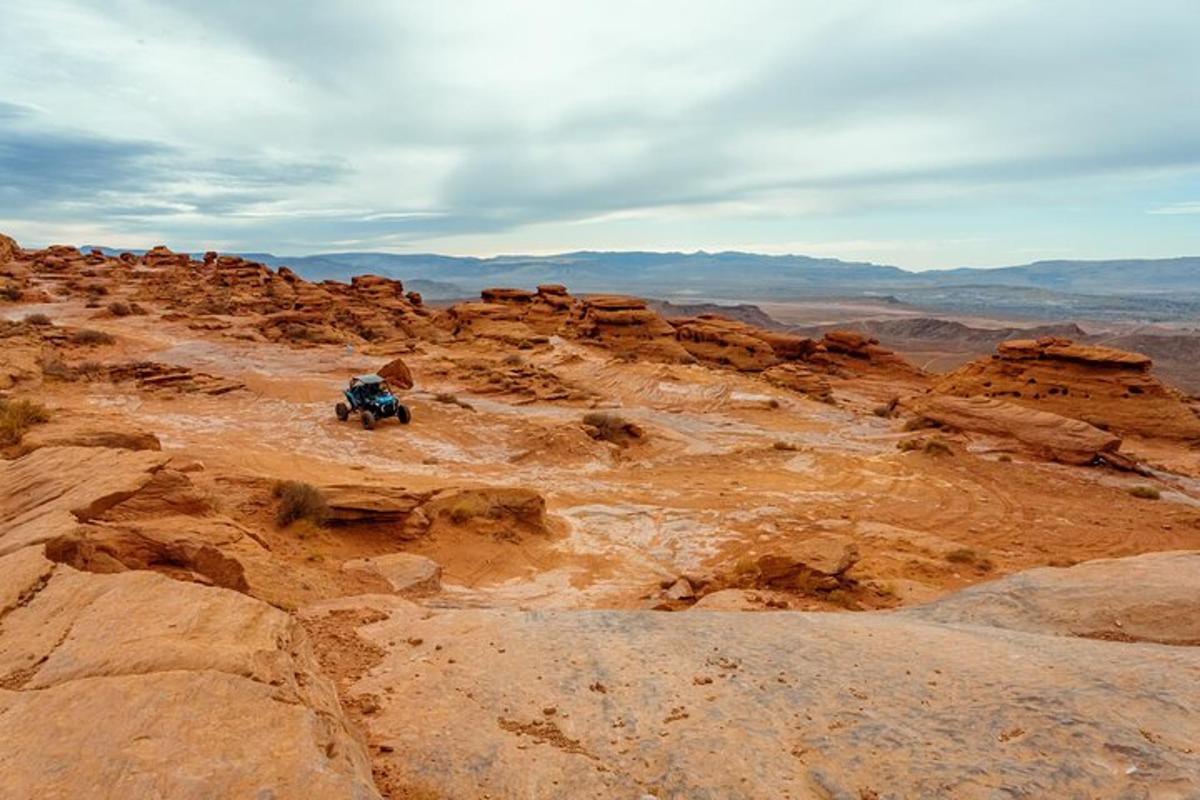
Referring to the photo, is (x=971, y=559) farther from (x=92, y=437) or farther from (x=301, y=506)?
(x=92, y=437)

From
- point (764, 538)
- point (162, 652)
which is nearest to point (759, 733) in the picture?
point (162, 652)

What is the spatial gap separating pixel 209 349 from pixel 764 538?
3101cm

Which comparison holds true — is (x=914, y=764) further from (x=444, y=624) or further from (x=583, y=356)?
(x=583, y=356)

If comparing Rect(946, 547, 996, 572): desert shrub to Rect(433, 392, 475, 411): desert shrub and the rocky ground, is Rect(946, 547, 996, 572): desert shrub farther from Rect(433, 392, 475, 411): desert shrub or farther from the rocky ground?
Rect(433, 392, 475, 411): desert shrub

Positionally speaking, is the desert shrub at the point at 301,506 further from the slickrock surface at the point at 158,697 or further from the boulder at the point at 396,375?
the boulder at the point at 396,375

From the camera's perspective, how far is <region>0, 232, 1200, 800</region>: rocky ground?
3.78m

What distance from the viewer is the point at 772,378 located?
37.3 m

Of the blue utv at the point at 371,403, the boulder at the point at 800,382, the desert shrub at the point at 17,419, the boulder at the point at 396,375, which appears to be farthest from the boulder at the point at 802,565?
the boulder at the point at 800,382

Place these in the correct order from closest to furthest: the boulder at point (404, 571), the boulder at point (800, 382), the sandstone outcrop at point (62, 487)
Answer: the sandstone outcrop at point (62, 487) → the boulder at point (404, 571) → the boulder at point (800, 382)

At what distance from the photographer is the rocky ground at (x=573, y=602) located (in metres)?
3.78

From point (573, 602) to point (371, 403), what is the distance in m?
13.8

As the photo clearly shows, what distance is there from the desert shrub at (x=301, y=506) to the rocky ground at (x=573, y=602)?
0.28ft

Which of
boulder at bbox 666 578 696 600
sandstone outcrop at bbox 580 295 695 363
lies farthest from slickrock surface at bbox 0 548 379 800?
sandstone outcrop at bbox 580 295 695 363

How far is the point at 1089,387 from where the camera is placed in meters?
29.6
